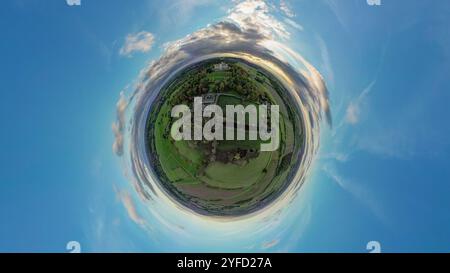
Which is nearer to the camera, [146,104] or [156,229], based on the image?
[156,229]

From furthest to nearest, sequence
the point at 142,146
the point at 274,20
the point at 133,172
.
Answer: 1. the point at 142,146
2. the point at 133,172
3. the point at 274,20

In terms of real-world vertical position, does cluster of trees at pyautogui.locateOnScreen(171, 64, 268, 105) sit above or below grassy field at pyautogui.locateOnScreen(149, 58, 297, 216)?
→ above

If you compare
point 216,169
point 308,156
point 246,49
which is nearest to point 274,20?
point 246,49

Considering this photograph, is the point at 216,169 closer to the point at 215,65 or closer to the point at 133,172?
the point at 133,172

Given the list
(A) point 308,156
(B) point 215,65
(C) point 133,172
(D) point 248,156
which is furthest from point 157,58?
(A) point 308,156

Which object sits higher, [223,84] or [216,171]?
[223,84]

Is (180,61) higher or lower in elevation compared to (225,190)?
higher

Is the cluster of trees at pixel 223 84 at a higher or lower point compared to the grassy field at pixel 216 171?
higher

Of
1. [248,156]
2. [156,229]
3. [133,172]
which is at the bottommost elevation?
[156,229]

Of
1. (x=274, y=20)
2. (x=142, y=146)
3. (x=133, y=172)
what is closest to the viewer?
(x=274, y=20)

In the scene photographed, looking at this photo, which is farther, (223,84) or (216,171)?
(223,84)
